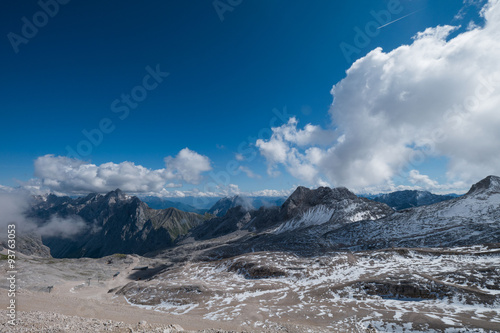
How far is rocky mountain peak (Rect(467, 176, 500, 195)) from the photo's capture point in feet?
335

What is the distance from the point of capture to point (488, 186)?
345 feet

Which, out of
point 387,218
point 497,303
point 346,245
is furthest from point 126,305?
point 387,218

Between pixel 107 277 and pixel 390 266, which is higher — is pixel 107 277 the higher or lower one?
the lower one

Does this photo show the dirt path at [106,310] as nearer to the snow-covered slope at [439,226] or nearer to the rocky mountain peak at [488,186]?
the snow-covered slope at [439,226]

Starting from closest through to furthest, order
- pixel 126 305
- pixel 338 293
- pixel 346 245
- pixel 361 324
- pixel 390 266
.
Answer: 1. pixel 361 324
2. pixel 338 293
3. pixel 126 305
4. pixel 390 266
5. pixel 346 245

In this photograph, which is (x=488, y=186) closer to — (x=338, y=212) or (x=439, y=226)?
(x=439, y=226)

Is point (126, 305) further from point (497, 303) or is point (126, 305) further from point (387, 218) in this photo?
point (387, 218)

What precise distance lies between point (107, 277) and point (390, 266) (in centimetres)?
10768

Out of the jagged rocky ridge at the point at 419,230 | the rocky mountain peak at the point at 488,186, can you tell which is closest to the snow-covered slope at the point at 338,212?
the jagged rocky ridge at the point at 419,230

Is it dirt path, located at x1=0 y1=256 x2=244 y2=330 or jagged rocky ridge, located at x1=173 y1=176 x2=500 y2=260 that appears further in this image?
jagged rocky ridge, located at x1=173 y1=176 x2=500 y2=260

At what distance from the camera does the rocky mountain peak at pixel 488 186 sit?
102250mm

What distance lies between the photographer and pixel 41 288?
69812 millimetres

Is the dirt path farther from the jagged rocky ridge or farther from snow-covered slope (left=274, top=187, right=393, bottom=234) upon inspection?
snow-covered slope (left=274, top=187, right=393, bottom=234)

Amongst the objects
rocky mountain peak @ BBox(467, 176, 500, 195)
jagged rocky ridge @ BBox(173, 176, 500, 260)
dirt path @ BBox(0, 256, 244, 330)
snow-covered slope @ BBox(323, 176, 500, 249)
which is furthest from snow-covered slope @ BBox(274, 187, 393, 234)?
dirt path @ BBox(0, 256, 244, 330)
